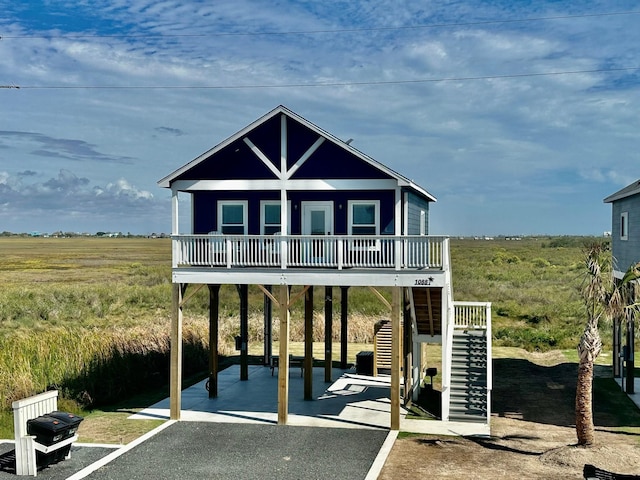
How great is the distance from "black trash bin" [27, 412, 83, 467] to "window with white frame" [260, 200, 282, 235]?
28.6ft

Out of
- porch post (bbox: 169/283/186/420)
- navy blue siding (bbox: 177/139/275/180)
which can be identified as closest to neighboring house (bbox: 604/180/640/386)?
navy blue siding (bbox: 177/139/275/180)

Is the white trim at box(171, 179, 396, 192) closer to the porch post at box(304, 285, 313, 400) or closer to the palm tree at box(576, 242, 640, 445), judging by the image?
the porch post at box(304, 285, 313, 400)

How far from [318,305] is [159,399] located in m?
31.5

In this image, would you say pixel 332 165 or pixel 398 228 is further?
pixel 332 165

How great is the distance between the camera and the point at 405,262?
1948 cm

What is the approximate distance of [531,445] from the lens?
1762 centimetres

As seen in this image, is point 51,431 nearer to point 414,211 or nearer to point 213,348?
point 213,348

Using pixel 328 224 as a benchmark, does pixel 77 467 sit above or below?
below

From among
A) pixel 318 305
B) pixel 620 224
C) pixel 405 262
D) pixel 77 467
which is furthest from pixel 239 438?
pixel 318 305

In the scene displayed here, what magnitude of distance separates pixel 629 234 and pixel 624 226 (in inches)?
41.7

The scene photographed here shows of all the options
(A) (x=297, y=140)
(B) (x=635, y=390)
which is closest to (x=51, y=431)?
(A) (x=297, y=140)

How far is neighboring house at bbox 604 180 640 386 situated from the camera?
22547 mm

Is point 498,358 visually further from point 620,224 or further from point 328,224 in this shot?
point 328,224

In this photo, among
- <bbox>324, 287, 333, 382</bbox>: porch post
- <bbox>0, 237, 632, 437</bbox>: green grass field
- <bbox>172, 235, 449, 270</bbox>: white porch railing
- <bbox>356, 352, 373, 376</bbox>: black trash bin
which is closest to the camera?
<bbox>172, 235, 449, 270</bbox>: white porch railing
